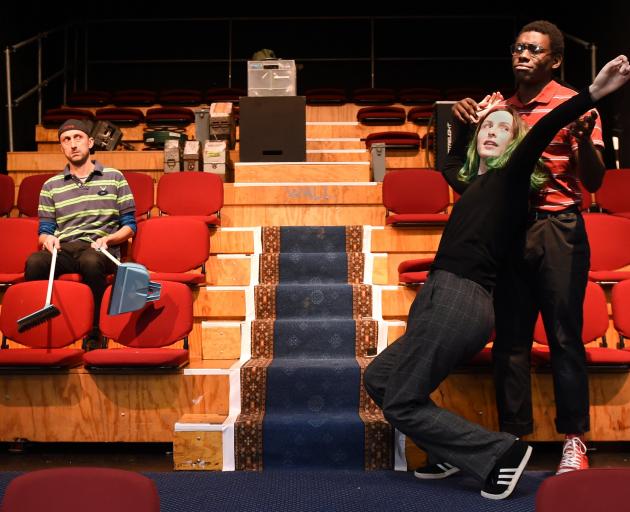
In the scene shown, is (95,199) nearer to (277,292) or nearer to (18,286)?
(18,286)

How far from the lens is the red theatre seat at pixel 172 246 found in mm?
3357

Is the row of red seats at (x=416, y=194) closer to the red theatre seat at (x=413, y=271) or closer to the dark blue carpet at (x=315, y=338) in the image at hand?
the red theatre seat at (x=413, y=271)

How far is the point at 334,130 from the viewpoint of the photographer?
243 inches

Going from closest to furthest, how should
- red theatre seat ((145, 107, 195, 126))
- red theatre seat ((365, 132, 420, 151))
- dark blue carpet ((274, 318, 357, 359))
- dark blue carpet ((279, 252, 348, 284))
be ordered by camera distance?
dark blue carpet ((274, 318, 357, 359)), dark blue carpet ((279, 252, 348, 284)), red theatre seat ((365, 132, 420, 151)), red theatre seat ((145, 107, 195, 126))

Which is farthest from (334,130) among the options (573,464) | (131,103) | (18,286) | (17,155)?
(573,464)

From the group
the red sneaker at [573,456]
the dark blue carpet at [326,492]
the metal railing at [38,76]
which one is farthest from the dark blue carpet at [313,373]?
the metal railing at [38,76]

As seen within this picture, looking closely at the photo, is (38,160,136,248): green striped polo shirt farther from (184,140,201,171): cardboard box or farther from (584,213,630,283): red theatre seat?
(584,213,630,283): red theatre seat

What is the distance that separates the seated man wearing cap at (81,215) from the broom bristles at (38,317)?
398 mm

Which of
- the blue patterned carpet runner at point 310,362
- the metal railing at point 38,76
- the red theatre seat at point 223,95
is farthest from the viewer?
the red theatre seat at point 223,95

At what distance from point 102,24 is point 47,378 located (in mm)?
6113

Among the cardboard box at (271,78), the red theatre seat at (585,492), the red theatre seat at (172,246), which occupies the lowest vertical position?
the red theatre seat at (585,492)

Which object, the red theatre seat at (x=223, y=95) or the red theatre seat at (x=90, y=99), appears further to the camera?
the red theatre seat at (x=223, y=95)

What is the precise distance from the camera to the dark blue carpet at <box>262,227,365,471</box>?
2.29 meters

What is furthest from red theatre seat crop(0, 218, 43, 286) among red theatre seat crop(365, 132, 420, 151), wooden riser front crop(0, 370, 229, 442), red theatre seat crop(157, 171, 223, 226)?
red theatre seat crop(365, 132, 420, 151)
